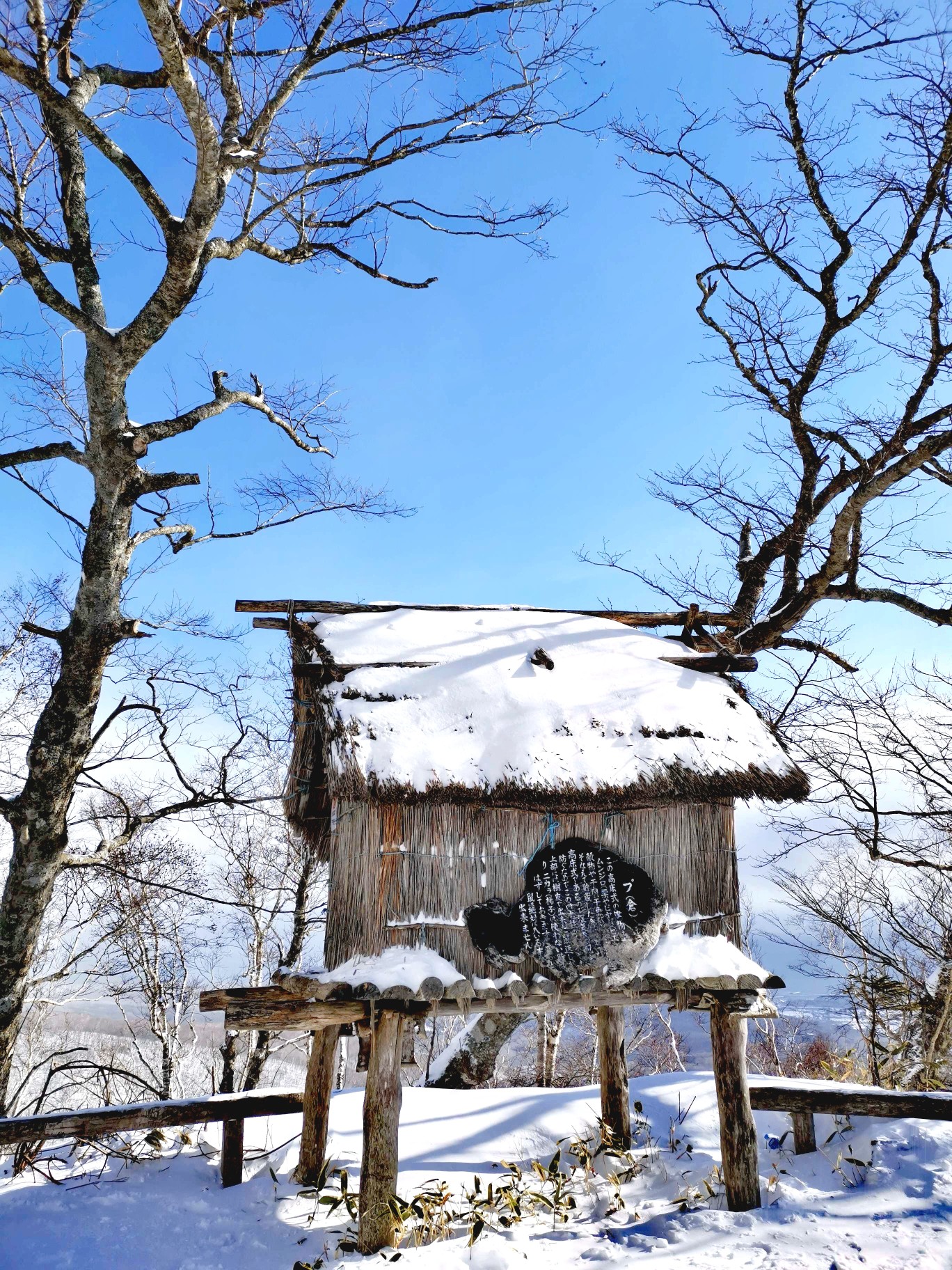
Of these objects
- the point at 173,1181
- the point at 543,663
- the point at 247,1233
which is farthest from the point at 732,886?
the point at 173,1181

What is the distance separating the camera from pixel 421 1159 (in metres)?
Answer: 7.92

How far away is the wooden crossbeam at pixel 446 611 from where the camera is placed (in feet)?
24.0

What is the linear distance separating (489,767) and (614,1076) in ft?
15.2

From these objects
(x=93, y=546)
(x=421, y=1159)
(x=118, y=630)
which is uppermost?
(x=93, y=546)

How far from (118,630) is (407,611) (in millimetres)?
3138

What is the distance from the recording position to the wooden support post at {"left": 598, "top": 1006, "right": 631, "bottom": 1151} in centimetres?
838

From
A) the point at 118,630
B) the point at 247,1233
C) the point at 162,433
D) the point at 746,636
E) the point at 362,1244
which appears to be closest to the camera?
the point at 362,1244

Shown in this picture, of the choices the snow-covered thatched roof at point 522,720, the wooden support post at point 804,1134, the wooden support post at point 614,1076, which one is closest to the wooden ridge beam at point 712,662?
the snow-covered thatched roof at point 522,720

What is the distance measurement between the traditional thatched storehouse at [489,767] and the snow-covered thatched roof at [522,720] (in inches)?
0.6

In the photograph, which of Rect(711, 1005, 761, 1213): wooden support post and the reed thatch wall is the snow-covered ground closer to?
Rect(711, 1005, 761, 1213): wooden support post

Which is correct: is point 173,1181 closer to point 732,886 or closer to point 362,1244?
point 362,1244

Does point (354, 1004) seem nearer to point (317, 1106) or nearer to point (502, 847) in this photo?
point (502, 847)

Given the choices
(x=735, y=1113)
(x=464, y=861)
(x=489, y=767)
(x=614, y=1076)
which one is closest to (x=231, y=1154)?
(x=464, y=861)

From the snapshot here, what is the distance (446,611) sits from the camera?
27.8ft
